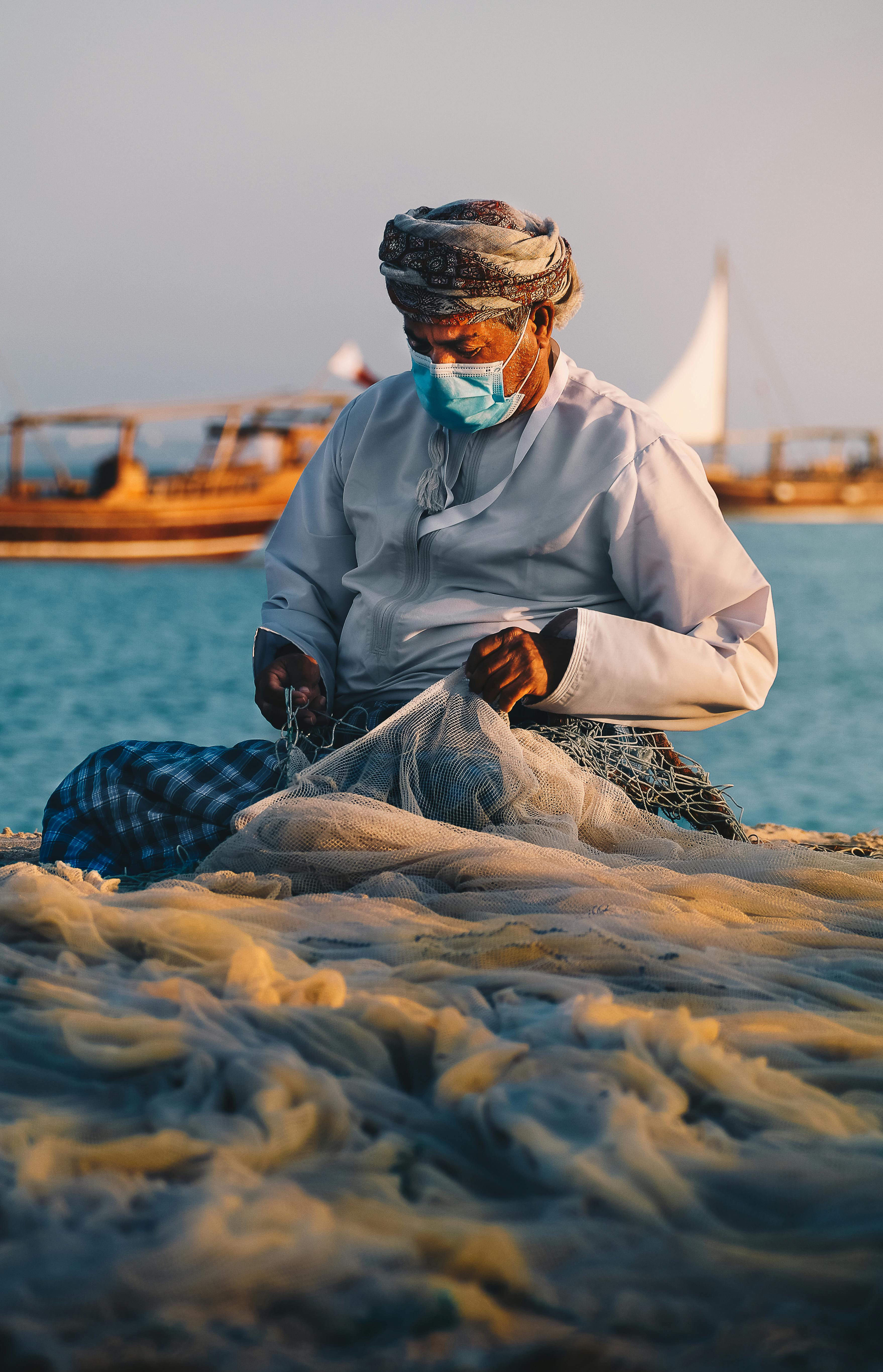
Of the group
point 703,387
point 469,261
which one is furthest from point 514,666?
point 703,387

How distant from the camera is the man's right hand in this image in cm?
260

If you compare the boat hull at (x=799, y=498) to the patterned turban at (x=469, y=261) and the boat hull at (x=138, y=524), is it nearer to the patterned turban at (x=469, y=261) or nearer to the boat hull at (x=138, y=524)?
the boat hull at (x=138, y=524)

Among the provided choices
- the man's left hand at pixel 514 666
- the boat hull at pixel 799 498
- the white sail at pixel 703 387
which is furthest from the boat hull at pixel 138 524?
the man's left hand at pixel 514 666

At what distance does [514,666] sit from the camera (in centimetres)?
234

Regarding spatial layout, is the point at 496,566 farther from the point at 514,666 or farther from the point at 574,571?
the point at 514,666

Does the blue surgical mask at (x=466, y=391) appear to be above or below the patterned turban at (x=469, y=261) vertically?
below

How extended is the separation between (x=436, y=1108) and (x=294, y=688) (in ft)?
4.39

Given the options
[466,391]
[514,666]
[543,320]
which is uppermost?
[543,320]

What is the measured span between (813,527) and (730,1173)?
10485cm

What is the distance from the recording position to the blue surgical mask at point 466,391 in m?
2.45

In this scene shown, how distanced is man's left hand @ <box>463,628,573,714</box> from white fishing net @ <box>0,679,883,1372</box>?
0.28m

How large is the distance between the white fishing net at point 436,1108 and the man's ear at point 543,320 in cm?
103

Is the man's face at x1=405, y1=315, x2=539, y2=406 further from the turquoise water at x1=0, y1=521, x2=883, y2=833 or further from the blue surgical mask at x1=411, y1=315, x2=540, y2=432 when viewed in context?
the turquoise water at x1=0, y1=521, x2=883, y2=833

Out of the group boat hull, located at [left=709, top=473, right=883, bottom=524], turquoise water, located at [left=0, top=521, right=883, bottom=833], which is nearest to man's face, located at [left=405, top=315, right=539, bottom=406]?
turquoise water, located at [left=0, top=521, right=883, bottom=833]
